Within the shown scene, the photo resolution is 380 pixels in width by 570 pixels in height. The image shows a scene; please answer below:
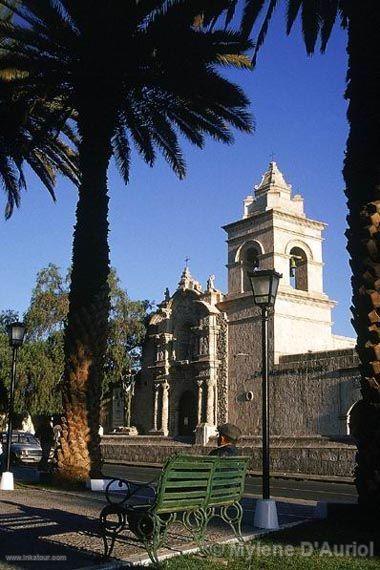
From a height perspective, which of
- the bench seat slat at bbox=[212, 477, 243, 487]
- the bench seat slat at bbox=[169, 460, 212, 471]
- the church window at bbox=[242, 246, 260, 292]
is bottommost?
the bench seat slat at bbox=[212, 477, 243, 487]

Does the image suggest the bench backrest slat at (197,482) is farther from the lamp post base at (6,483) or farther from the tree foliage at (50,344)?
the tree foliage at (50,344)

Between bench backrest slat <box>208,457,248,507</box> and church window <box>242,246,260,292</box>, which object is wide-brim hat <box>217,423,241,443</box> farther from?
church window <box>242,246,260,292</box>

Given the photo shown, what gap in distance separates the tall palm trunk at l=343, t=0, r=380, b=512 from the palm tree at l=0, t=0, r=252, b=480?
497cm

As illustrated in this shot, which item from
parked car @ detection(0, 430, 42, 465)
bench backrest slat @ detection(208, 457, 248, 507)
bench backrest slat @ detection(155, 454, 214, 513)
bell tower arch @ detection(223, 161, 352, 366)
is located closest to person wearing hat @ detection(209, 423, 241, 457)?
bench backrest slat @ detection(208, 457, 248, 507)

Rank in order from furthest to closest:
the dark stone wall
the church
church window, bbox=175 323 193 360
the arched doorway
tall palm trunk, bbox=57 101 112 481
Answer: church window, bbox=175 323 193 360
the arched doorway
the church
the dark stone wall
tall palm trunk, bbox=57 101 112 481

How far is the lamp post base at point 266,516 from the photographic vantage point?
875 centimetres

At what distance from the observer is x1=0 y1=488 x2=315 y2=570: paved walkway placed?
641 centimetres

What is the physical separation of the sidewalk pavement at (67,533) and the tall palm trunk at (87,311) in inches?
74.2

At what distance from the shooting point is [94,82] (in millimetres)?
14492

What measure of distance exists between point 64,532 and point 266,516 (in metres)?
2.58

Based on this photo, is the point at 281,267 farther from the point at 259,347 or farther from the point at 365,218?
the point at 365,218

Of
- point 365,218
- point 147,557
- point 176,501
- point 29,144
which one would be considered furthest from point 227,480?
point 29,144

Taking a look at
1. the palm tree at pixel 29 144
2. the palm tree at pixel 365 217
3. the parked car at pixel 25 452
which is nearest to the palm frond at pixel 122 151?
the palm tree at pixel 29 144

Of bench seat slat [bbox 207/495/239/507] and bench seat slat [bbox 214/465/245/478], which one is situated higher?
bench seat slat [bbox 214/465/245/478]
